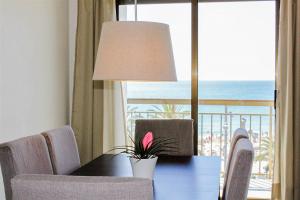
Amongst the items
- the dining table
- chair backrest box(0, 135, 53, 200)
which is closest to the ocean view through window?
the dining table

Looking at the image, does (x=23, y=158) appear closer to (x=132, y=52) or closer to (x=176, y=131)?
(x=132, y=52)

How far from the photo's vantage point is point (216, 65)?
14.3 feet

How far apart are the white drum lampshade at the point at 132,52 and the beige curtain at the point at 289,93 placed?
2.06 metres

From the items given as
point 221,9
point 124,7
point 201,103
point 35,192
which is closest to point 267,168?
point 201,103

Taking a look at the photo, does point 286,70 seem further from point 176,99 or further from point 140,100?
point 140,100

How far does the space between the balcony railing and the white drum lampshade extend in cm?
226

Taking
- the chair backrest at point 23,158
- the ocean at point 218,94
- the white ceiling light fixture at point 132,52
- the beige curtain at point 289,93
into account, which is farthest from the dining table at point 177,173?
the ocean at point 218,94

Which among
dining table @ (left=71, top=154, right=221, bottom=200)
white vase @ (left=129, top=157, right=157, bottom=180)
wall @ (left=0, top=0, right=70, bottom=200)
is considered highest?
wall @ (left=0, top=0, right=70, bottom=200)

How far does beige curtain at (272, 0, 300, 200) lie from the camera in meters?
3.83

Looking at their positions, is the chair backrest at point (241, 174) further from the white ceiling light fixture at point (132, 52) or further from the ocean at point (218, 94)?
the ocean at point (218, 94)

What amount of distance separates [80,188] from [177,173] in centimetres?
135

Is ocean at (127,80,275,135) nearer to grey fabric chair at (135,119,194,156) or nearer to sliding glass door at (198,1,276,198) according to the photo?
sliding glass door at (198,1,276,198)

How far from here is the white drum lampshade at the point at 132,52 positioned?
211 cm

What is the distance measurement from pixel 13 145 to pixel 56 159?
1.87ft
